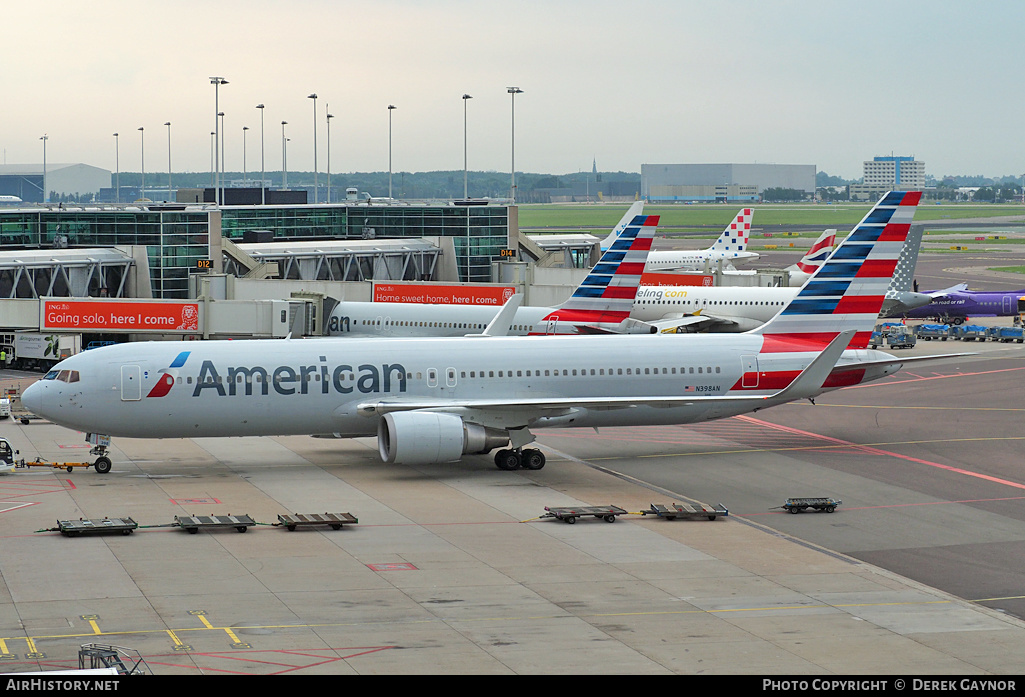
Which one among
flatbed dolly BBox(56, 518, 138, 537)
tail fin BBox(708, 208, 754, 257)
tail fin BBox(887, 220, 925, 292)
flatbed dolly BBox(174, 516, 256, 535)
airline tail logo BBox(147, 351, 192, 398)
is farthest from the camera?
tail fin BBox(708, 208, 754, 257)

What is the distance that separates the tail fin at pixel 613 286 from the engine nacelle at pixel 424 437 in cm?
2315

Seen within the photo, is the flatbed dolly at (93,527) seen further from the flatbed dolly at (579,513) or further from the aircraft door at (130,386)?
the flatbed dolly at (579,513)

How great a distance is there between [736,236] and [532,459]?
85.5m

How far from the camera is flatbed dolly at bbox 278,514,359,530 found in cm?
2909

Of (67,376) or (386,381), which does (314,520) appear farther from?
(67,376)

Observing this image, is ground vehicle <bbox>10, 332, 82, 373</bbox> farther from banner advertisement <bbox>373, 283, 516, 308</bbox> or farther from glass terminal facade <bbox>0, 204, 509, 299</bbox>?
banner advertisement <bbox>373, 283, 516, 308</bbox>

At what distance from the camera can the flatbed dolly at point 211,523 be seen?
28.5 m

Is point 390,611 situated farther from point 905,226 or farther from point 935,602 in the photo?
point 905,226

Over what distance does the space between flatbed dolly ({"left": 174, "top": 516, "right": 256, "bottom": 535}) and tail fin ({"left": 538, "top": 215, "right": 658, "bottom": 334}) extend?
31.2 metres

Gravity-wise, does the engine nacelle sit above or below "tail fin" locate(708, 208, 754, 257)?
below

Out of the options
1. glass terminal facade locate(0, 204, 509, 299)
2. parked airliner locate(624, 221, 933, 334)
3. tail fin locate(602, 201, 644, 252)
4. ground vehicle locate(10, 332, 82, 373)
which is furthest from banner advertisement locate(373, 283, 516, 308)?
ground vehicle locate(10, 332, 82, 373)

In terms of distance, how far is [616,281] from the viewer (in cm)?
5872

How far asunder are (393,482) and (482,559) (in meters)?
9.24
